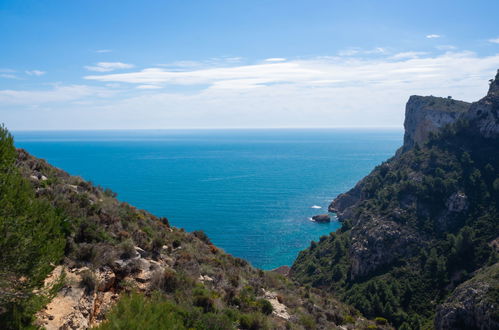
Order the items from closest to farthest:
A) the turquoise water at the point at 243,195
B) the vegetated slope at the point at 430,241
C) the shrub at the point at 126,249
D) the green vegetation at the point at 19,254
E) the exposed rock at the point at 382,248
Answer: the green vegetation at the point at 19,254, the shrub at the point at 126,249, the vegetated slope at the point at 430,241, the exposed rock at the point at 382,248, the turquoise water at the point at 243,195

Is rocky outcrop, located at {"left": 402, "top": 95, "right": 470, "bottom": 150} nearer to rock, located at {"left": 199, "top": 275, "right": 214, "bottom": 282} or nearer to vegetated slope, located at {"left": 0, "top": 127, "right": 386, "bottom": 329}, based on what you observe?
vegetated slope, located at {"left": 0, "top": 127, "right": 386, "bottom": 329}

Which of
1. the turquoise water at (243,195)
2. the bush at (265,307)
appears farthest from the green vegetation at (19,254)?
the turquoise water at (243,195)

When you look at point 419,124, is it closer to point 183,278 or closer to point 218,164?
point 183,278

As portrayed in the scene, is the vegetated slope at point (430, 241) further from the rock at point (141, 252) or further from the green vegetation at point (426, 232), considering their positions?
the rock at point (141, 252)

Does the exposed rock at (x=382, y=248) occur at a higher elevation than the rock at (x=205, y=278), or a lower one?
lower

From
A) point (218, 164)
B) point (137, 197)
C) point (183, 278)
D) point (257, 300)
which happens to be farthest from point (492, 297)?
point (218, 164)

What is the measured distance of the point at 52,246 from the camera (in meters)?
Result: 9.05

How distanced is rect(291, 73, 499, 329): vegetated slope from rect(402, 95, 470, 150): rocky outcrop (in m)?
13.1

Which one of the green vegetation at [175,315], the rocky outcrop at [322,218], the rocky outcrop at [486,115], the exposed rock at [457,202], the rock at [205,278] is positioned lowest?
the rocky outcrop at [322,218]

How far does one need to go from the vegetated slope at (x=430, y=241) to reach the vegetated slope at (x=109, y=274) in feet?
70.0

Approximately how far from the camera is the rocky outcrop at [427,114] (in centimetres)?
8475

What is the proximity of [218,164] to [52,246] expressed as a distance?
559ft

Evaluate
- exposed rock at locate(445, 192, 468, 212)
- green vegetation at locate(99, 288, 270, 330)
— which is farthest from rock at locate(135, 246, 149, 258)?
exposed rock at locate(445, 192, 468, 212)

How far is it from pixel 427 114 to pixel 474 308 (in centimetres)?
7254
